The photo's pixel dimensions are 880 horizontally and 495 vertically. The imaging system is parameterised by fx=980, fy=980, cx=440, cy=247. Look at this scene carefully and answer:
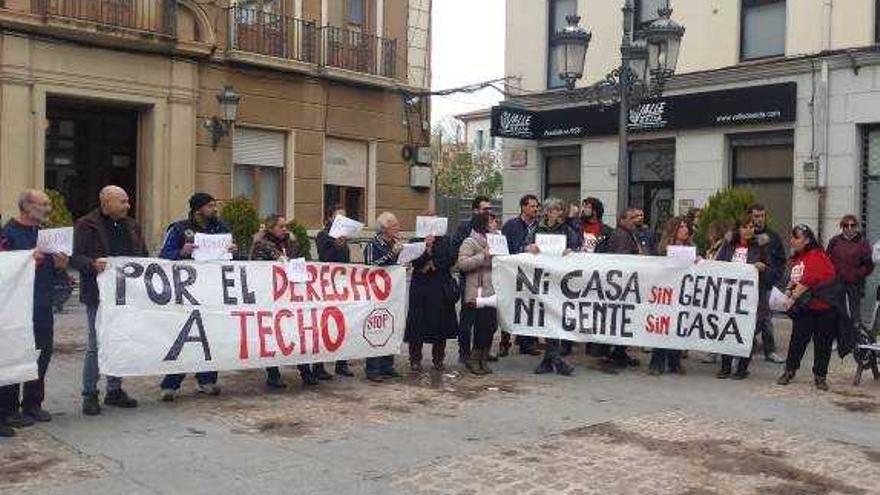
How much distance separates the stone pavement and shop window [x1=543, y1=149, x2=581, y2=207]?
13187 mm

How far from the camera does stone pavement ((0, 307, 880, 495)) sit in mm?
6312

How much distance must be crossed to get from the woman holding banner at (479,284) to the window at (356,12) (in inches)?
561

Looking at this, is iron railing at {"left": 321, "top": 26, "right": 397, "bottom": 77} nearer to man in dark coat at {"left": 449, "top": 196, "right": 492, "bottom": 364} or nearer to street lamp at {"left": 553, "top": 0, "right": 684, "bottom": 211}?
street lamp at {"left": 553, "top": 0, "right": 684, "bottom": 211}

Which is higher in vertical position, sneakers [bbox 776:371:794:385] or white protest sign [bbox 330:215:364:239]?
white protest sign [bbox 330:215:364:239]

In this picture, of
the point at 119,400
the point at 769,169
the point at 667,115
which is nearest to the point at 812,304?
the point at 119,400

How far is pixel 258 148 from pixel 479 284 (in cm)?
1268

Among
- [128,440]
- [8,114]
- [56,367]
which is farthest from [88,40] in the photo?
[128,440]

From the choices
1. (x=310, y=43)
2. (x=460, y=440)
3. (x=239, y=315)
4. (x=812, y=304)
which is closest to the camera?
(x=460, y=440)

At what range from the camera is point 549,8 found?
23234 mm

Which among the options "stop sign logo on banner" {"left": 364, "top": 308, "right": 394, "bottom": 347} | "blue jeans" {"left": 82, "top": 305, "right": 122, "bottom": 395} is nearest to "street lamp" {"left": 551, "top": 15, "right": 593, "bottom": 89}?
"stop sign logo on banner" {"left": 364, "top": 308, "right": 394, "bottom": 347}

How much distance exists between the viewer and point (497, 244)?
10523 mm

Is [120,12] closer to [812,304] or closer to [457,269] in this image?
[457,269]

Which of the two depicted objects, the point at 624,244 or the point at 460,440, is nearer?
the point at 460,440

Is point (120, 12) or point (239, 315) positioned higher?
point (120, 12)
